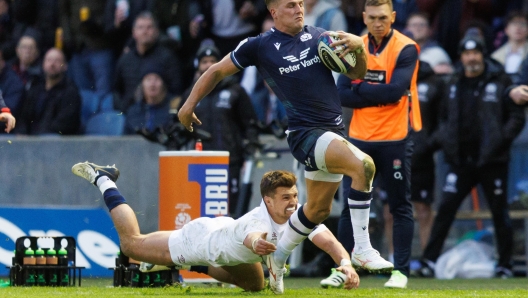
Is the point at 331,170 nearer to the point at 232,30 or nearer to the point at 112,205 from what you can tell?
the point at 112,205

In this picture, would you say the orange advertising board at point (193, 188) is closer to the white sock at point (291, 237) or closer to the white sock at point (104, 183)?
the white sock at point (104, 183)

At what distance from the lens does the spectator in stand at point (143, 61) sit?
16078 millimetres

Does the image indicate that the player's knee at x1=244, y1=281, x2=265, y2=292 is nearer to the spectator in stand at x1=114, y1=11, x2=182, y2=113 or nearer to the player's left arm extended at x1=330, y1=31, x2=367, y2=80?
the player's left arm extended at x1=330, y1=31, x2=367, y2=80

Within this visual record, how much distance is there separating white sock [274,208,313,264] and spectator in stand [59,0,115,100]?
818 centimetres

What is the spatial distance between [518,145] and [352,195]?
5.44 meters

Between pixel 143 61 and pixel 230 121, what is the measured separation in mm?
2450

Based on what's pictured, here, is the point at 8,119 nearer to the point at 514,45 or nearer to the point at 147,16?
the point at 147,16

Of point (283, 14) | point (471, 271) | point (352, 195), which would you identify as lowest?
point (471, 271)

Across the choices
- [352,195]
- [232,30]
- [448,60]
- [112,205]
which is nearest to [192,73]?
[232,30]

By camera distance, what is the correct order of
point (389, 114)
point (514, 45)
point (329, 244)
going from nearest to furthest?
point (329, 244)
point (389, 114)
point (514, 45)

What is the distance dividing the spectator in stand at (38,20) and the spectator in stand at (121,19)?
1.26 m

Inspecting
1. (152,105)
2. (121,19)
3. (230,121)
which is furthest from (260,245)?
(121,19)

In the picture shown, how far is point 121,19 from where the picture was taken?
17078 millimetres

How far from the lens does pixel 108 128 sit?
1633cm
